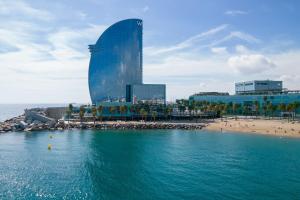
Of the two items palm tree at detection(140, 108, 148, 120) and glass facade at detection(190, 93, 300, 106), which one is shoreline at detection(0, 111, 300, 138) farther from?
glass facade at detection(190, 93, 300, 106)

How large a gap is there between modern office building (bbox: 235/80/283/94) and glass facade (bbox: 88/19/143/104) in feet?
160

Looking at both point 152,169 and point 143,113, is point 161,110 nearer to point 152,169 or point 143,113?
point 143,113

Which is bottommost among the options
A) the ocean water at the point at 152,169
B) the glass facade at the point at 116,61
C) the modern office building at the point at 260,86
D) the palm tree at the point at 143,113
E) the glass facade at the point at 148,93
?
the ocean water at the point at 152,169

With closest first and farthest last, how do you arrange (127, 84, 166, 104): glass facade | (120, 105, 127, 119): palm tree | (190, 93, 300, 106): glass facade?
(120, 105, 127, 119): palm tree
(190, 93, 300, 106): glass facade
(127, 84, 166, 104): glass facade

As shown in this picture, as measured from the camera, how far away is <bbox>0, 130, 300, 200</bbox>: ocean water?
1267 inches

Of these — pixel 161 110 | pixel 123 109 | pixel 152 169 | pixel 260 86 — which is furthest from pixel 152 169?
pixel 260 86

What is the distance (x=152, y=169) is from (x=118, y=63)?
98134 millimetres

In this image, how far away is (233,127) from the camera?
3275 inches

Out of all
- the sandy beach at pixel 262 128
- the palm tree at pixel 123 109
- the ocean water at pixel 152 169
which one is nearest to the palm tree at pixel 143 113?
the palm tree at pixel 123 109

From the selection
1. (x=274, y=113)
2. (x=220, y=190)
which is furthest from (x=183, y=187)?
(x=274, y=113)

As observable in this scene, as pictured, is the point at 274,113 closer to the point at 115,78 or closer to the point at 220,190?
the point at 115,78

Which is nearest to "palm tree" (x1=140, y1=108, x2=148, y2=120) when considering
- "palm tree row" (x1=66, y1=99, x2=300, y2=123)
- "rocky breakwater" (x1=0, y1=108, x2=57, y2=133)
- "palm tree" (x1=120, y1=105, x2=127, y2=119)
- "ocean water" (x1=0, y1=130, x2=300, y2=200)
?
"palm tree row" (x1=66, y1=99, x2=300, y2=123)

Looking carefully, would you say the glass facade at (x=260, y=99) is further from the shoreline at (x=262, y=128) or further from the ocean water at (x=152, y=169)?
the ocean water at (x=152, y=169)

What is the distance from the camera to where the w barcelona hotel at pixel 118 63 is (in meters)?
133
